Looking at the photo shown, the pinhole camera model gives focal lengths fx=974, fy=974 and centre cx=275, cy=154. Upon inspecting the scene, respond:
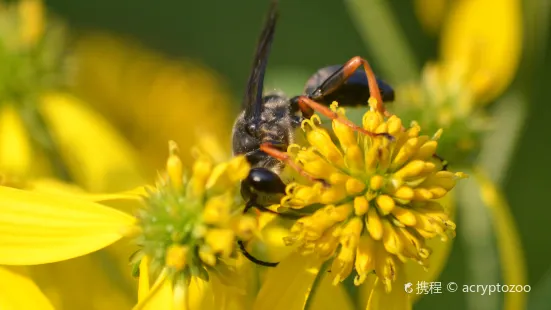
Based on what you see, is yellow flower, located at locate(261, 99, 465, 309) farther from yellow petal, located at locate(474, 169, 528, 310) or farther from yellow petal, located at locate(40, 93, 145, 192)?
yellow petal, located at locate(40, 93, 145, 192)

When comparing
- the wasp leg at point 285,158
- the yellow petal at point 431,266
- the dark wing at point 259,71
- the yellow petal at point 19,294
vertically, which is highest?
the dark wing at point 259,71

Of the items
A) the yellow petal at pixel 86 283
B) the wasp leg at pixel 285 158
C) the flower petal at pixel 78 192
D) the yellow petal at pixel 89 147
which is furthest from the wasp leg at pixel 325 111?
the yellow petal at pixel 89 147

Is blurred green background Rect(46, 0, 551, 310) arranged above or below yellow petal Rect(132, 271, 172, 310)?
above

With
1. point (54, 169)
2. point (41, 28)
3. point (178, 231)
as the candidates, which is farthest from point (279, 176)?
point (41, 28)

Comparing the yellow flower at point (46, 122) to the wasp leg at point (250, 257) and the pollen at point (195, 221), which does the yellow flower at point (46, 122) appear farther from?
the wasp leg at point (250, 257)

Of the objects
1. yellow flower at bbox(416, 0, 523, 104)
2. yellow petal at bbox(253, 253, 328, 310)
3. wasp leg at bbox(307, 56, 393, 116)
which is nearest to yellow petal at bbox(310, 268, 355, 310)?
yellow petal at bbox(253, 253, 328, 310)
